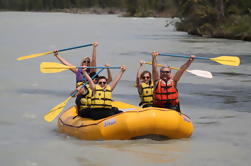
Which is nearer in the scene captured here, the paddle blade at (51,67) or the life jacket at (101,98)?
the life jacket at (101,98)

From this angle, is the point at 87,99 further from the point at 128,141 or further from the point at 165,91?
the point at 165,91

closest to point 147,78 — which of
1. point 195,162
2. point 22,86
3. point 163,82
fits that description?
point 163,82

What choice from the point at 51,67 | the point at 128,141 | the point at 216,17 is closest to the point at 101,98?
the point at 128,141

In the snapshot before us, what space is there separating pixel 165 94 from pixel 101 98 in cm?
97

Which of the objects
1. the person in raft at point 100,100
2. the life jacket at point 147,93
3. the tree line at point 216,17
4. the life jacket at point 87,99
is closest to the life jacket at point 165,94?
the life jacket at point 147,93

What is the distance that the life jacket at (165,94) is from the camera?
421 inches

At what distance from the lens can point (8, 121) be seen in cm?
1375

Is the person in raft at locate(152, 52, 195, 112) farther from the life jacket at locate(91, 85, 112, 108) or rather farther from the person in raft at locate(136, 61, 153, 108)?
the life jacket at locate(91, 85, 112, 108)

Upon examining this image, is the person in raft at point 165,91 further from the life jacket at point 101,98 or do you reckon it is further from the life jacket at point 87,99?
the life jacket at point 87,99

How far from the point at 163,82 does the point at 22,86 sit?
380 inches

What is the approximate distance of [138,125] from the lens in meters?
10.2

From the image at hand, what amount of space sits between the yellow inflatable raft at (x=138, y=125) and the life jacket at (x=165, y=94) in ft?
1.26

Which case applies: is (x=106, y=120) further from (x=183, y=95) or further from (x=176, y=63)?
(x=176, y=63)

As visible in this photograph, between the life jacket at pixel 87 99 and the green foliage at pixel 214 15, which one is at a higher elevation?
the life jacket at pixel 87 99
